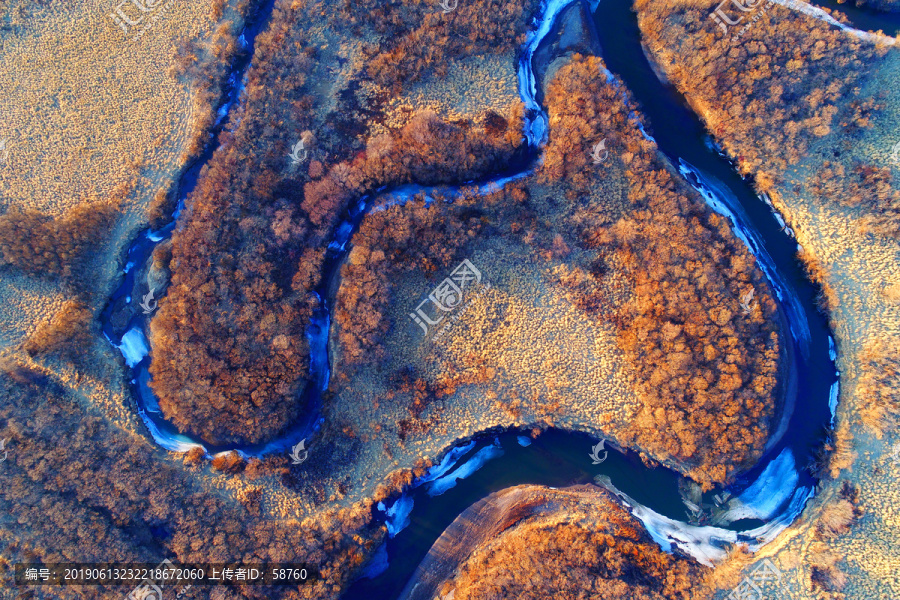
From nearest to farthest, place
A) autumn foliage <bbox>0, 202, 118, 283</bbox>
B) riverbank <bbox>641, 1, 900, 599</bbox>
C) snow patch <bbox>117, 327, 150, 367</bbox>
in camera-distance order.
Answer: riverbank <bbox>641, 1, 900, 599</bbox> → autumn foliage <bbox>0, 202, 118, 283</bbox> → snow patch <bbox>117, 327, 150, 367</bbox>

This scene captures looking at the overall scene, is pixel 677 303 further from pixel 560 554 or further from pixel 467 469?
pixel 467 469

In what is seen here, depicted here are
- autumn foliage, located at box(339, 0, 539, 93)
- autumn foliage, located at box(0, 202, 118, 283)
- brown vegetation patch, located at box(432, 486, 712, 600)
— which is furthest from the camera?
autumn foliage, located at box(339, 0, 539, 93)

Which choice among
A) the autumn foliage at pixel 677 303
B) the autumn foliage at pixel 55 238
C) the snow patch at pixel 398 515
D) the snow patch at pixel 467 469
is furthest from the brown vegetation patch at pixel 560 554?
the autumn foliage at pixel 55 238

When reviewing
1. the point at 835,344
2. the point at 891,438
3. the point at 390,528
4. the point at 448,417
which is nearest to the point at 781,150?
the point at 835,344

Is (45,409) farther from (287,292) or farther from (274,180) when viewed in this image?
(274,180)

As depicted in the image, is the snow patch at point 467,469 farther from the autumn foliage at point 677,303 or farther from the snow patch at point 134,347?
the snow patch at point 134,347

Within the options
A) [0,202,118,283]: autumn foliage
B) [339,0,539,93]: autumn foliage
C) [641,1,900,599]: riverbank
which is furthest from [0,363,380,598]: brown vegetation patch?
[641,1,900,599]: riverbank

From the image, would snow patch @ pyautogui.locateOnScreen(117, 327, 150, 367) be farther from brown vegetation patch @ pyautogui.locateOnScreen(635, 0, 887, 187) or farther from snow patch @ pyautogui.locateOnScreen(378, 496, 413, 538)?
brown vegetation patch @ pyautogui.locateOnScreen(635, 0, 887, 187)

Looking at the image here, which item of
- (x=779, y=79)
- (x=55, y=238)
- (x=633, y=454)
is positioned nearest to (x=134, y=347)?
(x=55, y=238)
